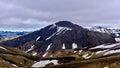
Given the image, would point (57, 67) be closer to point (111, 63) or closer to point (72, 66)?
point (72, 66)

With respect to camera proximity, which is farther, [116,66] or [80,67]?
[80,67]

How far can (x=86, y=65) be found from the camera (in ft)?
424

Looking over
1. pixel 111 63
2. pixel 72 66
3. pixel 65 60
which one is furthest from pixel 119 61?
pixel 65 60

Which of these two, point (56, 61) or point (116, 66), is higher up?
point (56, 61)

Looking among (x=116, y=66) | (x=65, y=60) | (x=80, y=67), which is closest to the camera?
(x=116, y=66)

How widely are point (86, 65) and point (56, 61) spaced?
61124 millimetres

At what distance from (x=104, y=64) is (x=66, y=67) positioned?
2018 cm

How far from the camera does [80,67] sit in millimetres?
129125

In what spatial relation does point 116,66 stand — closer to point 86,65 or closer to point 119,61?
point 119,61

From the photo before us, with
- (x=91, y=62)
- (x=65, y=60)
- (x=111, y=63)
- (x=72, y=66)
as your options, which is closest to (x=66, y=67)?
(x=72, y=66)

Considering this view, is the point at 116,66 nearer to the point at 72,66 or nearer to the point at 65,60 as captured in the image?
the point at 72,66

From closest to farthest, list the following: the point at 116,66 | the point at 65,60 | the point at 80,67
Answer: the point at 116,66 → the point at 80,67 → the point at 65,60

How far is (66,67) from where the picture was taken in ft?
444

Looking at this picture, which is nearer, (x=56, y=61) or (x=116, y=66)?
(x=116, y=66)
